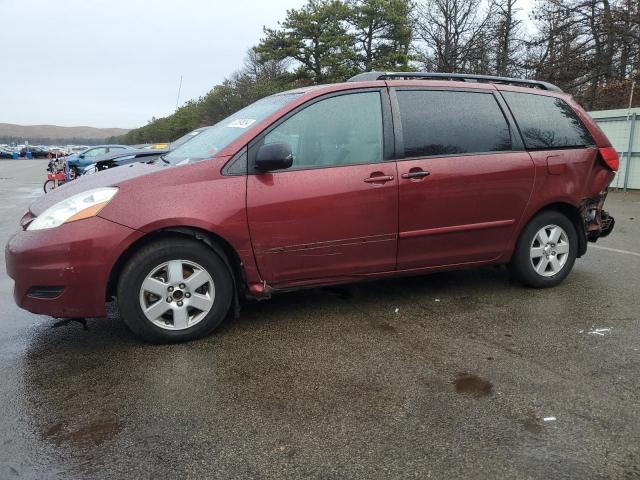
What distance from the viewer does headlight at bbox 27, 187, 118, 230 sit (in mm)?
3287

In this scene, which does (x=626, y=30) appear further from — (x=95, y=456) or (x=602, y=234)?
(x=95, y=456)

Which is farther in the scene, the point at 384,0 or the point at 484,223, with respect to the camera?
the point at 384,0

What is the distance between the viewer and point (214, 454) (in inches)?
91.1

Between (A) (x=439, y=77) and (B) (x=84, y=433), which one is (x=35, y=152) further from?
(B) (x=84, y=433)

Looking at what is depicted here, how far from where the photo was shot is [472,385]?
291 centimetres

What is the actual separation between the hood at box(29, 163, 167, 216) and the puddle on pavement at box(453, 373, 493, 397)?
7.64ft

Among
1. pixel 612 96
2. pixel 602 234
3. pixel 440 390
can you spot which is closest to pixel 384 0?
pixel 612 96

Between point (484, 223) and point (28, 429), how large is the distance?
3.40m

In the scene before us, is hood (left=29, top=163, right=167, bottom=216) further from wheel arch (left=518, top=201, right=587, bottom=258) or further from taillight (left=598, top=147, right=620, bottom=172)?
taillight (left=598, top=147, right=620, bottom=172)

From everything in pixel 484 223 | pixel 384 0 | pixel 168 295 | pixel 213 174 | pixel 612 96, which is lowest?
pixel 168 295

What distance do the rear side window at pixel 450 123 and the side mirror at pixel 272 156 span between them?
977 millimetres

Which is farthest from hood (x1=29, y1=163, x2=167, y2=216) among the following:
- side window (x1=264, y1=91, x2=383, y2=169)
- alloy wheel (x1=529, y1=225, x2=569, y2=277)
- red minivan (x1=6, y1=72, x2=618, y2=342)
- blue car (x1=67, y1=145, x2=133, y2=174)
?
blue car (x1=67, y1=145, x2=133, y2=174)

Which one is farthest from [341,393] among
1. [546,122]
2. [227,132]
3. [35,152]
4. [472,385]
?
[35,152]

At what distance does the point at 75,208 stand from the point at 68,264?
363 mm
